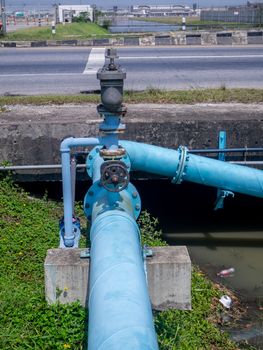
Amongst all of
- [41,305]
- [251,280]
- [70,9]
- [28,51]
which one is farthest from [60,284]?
[70,9]

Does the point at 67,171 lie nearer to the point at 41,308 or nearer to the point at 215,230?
the point at 41,308

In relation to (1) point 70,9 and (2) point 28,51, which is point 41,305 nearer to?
(2) point 28,51

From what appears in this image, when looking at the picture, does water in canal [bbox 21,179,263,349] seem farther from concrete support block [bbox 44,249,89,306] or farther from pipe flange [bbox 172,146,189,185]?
concrete support block [bbox 44,249,89,306]

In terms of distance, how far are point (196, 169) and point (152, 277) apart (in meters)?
1.69

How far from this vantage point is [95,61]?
16969mm

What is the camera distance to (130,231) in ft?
13.9

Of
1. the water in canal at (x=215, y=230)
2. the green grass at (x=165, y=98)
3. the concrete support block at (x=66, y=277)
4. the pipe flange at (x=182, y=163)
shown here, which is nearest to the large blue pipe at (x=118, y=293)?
the concrete support block at (x=66, y=277)

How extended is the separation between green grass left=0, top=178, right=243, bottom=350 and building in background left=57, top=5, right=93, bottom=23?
3334 cm

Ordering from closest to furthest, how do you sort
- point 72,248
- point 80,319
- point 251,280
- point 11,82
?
1. point 80,319
2. point 72,248
3. point 251,280
4. point 11,82

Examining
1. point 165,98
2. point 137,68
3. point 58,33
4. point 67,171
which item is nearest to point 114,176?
point 67,171

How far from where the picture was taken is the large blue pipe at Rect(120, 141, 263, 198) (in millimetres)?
6219

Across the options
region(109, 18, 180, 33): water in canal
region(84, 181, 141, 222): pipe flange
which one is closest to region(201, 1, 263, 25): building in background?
region(109, 18, 180, 33): water in canal

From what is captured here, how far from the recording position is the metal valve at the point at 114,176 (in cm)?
466

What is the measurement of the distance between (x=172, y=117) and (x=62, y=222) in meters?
3.06
